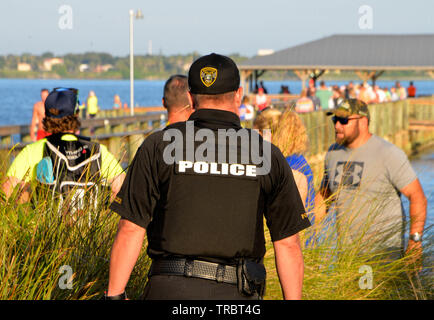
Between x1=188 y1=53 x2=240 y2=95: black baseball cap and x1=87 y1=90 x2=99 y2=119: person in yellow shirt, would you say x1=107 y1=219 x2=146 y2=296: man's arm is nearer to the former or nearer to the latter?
x1=188 y1=53 x2=240 y2=95: black baseball cap

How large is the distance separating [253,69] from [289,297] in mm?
38724

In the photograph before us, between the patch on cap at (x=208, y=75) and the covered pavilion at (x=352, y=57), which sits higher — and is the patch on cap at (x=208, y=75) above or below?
below

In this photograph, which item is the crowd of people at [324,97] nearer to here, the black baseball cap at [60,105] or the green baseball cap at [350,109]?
the green baseball cap at [350,109]

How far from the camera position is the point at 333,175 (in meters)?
5.62

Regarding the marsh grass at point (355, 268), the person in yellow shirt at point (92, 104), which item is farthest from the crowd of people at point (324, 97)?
the marsh grass at point (355, 268)

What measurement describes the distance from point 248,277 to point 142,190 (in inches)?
21.7

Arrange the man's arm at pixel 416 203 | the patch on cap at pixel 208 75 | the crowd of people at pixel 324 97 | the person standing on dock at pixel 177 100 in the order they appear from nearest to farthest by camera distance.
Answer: the patch on cap at pixel 208 75
the person standing on dock at pixel 177 100
the man's arm at pixel 416 203
the crowd of people at pixel 324 97

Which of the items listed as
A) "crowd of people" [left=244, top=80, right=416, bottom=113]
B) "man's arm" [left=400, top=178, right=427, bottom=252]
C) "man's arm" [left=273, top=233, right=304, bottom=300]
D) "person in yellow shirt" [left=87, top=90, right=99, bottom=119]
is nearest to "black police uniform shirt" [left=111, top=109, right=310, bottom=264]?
"man's arm" [left=273, top=233, right=304, bottom=300]

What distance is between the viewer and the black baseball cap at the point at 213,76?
116 inches
